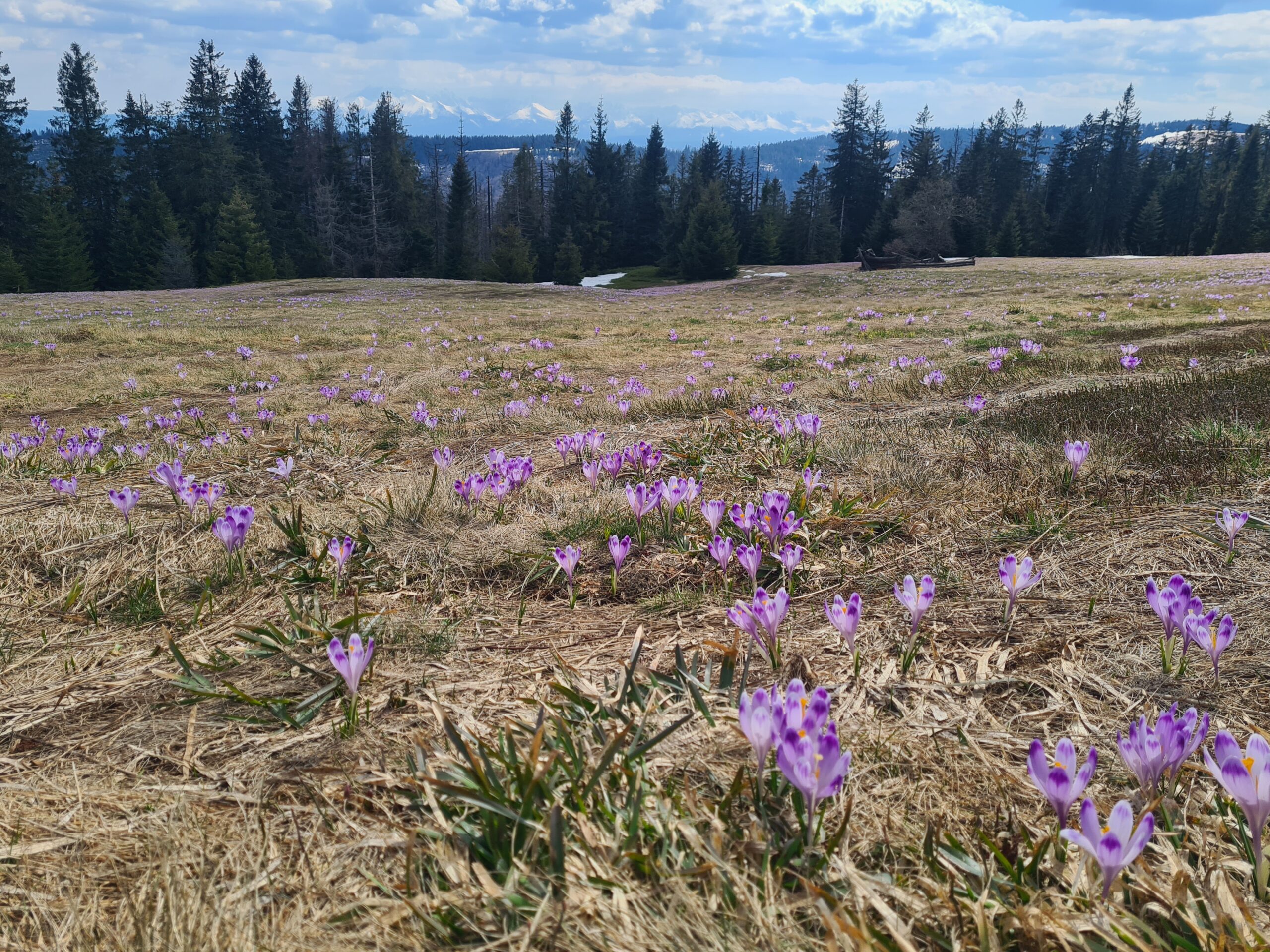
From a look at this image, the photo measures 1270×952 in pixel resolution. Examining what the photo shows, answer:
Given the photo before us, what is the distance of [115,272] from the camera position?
2104 inches

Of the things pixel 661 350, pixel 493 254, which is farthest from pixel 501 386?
pixel 493 254

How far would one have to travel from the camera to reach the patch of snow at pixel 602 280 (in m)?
59.1

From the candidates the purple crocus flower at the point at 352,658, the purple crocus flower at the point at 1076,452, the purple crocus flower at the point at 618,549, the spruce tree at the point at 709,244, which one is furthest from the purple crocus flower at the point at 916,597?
the spruce tree at the point at 709,244

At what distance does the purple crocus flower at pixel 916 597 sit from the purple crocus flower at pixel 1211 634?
0.60 meters

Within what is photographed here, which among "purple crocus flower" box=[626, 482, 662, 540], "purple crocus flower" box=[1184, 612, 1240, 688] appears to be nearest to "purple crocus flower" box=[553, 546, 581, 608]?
"purple crocus flower" box=[626, 482, 662, 540]

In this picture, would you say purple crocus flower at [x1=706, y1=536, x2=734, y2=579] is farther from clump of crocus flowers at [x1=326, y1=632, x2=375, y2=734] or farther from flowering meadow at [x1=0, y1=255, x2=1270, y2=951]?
clump of crocus flowers at [x1=326, y1=632, x2=375, y2=734]

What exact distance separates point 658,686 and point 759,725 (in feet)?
1.90

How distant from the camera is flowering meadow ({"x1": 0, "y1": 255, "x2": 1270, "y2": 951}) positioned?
4.01 ft

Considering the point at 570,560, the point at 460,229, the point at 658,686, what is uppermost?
the point at 460,229

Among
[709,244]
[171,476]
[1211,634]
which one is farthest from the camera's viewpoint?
[709,244]

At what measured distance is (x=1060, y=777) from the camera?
50.1 inches

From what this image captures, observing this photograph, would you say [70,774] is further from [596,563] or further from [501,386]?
[501,386]

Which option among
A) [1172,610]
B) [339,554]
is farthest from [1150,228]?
[339,554]

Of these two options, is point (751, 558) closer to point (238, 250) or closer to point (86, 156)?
point (238, 250)
